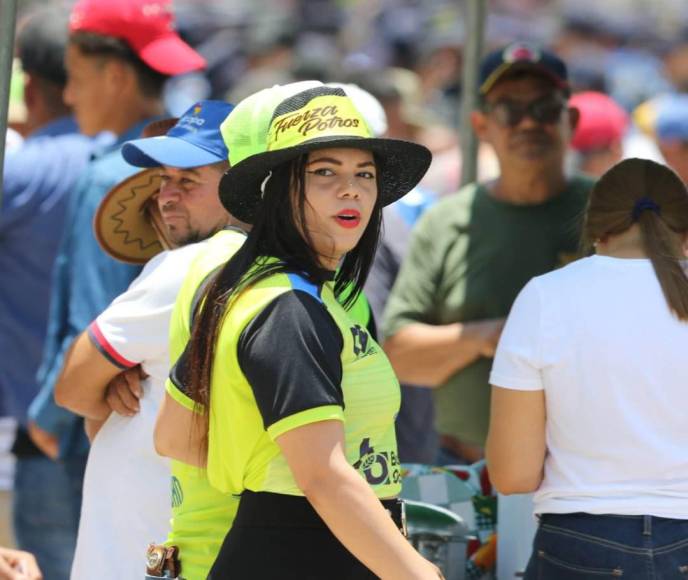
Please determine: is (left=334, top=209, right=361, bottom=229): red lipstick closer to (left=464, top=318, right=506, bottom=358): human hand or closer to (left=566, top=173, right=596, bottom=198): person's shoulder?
(left=464, top=318, right=506, bottom=358): human hand

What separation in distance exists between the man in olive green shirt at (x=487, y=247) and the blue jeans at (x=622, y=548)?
1198 millimetres

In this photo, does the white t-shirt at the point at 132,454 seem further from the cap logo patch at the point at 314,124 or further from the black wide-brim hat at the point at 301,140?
the cap logo patch at the point at 314,124

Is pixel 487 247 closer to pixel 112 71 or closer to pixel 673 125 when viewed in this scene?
pixel 112 71

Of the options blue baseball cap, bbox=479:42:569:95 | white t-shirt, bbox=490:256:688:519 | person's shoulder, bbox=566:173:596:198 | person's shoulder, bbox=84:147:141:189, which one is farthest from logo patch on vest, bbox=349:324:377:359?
blue baseball cap, bbox=479:42:569:95

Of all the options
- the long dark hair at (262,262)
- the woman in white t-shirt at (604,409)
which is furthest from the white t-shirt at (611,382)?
the long dark hair at (262,262)

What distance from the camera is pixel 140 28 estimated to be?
4.39 meters

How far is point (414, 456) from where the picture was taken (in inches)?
184

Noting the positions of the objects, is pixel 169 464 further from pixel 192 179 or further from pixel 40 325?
pixel 40 325

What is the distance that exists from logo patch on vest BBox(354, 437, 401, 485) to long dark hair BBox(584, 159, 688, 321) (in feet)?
2.65

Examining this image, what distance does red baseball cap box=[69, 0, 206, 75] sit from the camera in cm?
434

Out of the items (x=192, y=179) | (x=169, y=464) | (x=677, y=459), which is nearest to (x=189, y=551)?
(x=169, y=464)

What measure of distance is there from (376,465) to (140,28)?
2.26 m

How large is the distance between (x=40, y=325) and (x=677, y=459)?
235 cm

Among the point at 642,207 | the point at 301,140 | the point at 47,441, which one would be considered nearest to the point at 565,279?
the point at 642,207
